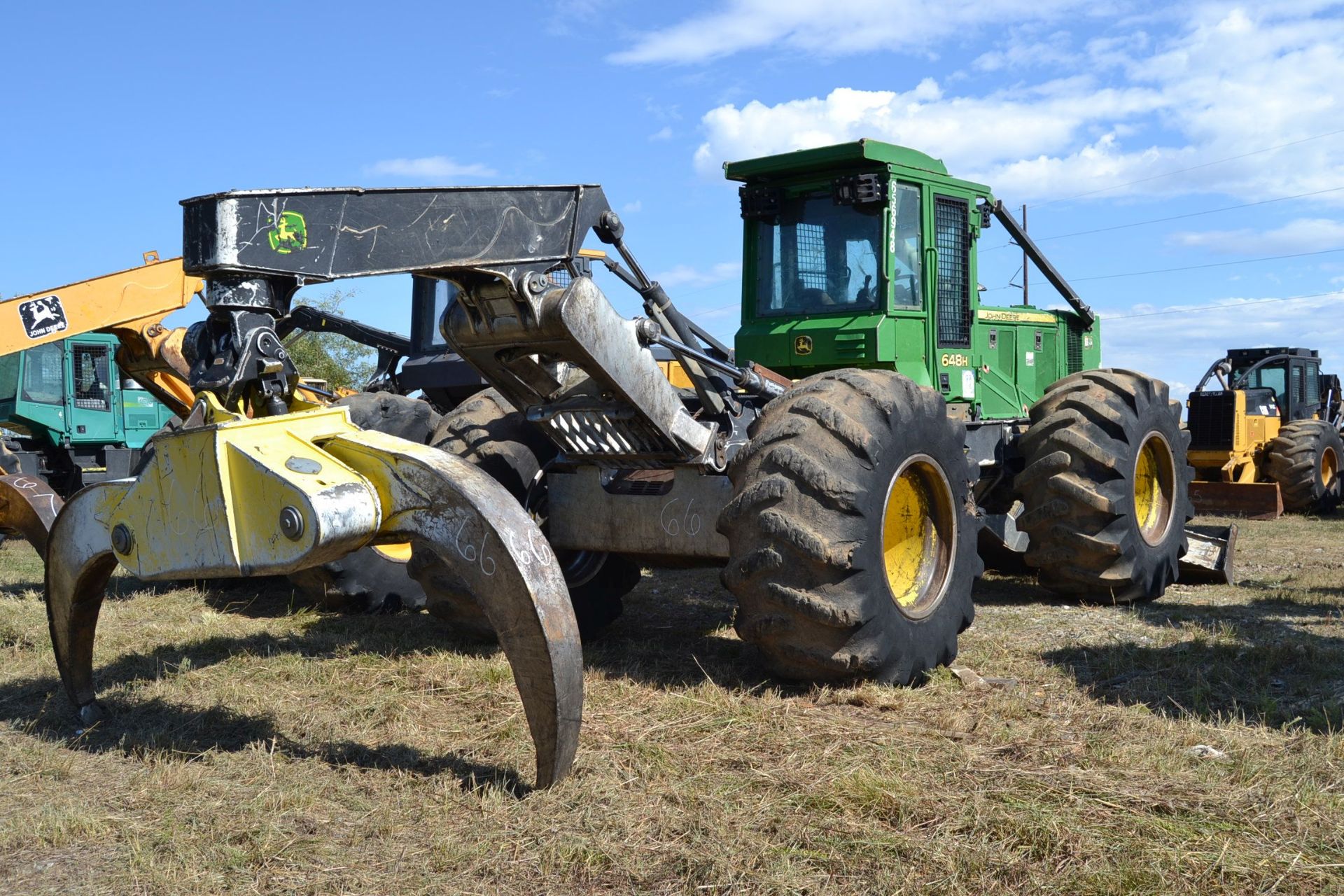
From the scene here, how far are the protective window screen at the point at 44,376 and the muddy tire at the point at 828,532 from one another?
13115 millimetres

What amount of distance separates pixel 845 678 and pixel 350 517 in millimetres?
2350

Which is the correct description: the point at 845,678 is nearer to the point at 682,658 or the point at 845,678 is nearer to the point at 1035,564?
the point at 682,658

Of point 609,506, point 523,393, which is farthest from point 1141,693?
point 523,393

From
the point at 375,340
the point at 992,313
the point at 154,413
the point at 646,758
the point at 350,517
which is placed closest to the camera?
the point at 350,517

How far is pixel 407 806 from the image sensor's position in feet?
12.9

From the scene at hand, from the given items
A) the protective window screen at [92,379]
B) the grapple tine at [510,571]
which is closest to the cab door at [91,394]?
the protective window screen at [92,379]

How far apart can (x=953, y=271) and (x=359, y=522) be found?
4.81 meters

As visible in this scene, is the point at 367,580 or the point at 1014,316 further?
the point at 1014,316

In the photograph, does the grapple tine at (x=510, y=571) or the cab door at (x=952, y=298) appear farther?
the cab door at (x=952, y=298)

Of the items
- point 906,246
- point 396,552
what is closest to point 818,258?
point 906,246

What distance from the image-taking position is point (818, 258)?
24.3 feet

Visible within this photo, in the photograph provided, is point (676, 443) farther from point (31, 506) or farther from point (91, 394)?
point (91, 394)

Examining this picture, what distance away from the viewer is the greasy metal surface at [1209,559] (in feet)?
28.6

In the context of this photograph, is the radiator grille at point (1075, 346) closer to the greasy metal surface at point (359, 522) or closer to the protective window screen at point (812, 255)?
the protective window screen at point (812, 255)
